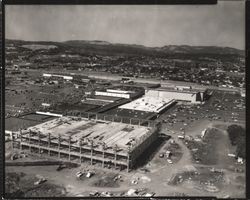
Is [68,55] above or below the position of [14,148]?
above

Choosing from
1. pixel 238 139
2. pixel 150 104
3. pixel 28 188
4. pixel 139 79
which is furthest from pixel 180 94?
pixel 28 188

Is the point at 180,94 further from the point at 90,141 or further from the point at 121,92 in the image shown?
the point at 90,141

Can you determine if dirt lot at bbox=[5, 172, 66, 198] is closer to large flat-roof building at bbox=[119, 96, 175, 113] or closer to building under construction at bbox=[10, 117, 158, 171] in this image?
building under construction at bbox=[10, 117, 158, 171]

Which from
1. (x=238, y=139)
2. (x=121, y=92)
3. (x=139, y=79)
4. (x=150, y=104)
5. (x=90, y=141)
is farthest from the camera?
(x=139, y=79)

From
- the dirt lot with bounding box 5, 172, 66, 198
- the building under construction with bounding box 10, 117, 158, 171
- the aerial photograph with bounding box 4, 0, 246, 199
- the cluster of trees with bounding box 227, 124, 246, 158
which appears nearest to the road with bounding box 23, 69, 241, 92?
the aerial photograph with bounding box 4, 0, 246, 199

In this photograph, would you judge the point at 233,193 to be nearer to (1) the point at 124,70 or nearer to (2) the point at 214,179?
(2) the point at 214,179

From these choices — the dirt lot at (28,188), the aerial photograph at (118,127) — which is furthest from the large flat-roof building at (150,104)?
the dirt lot at (28,188)

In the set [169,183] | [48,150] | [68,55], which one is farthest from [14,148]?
[68,55]
